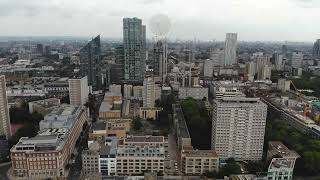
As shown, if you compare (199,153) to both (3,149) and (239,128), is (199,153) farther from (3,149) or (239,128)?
(3,149)

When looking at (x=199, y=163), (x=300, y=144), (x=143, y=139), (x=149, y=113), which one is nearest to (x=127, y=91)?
(x=149, y=113)

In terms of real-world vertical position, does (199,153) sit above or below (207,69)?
below

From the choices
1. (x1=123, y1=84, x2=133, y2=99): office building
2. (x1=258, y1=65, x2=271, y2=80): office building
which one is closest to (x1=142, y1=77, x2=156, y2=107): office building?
(x1=123, y1=84, x2=133, y2=99): office building

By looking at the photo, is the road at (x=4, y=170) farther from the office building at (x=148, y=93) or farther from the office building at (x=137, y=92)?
the office building at (x=137, y=92)

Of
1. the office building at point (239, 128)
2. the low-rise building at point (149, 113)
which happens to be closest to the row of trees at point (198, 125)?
the office building at point (239, 128)

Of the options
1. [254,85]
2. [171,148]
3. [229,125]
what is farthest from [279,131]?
[254,85]

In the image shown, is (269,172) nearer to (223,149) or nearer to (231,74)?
(223,149)

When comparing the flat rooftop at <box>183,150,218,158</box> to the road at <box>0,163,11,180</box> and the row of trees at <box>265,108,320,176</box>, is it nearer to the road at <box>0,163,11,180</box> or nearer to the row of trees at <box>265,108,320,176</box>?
the row of trees at <box>265,108,320,176</box>
